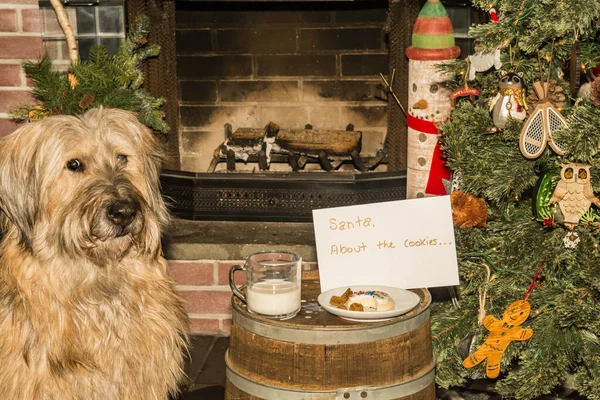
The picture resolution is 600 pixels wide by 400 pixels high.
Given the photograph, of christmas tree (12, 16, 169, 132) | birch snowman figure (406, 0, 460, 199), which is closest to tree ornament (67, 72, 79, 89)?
christmas tree (12, 16, 169, 132)

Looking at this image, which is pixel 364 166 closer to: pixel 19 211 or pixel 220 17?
pixel 220 17

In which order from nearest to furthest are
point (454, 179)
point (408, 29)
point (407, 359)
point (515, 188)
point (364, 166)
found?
point (407, 359) → point (515, 188) → point (454, 179) → point (408, 29) → point (364, 166)

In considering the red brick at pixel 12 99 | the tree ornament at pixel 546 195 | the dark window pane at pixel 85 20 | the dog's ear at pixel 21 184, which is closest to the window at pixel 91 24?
the dark window pane at pixel 85 20

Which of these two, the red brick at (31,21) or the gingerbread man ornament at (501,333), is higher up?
the red brick at (31,21)

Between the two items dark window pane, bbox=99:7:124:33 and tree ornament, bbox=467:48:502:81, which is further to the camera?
dark window pane, bbox=99:7:124:33

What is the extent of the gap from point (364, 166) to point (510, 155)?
1438 millimetres

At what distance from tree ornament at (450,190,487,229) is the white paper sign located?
0.26 m

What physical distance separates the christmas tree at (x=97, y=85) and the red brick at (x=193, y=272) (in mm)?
683

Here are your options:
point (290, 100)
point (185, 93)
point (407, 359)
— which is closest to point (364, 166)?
point (290, 100)

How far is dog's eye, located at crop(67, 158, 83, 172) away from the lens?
2623 mm

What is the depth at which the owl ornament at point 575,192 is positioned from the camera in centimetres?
262

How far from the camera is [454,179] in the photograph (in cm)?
300

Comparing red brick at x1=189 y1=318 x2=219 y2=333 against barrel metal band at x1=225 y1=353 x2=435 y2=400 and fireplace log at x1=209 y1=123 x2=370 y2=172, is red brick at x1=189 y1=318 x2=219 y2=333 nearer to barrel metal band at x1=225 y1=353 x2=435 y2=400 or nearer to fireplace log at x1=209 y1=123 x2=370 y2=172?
fireplace log at x1=209 y1=123 x2=370 y2=172

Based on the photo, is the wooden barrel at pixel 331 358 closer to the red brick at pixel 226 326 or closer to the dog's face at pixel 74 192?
the dog's face at pixel 74 192
